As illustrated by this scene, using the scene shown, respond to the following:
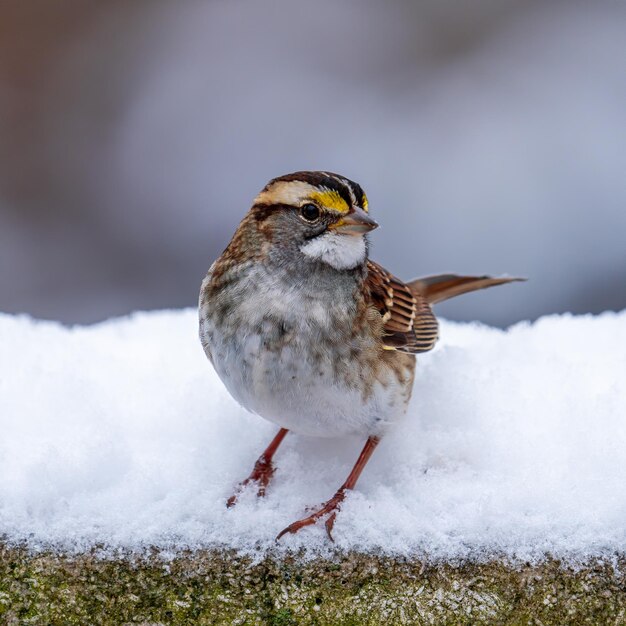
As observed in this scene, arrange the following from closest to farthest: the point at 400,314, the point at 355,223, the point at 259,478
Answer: the point at 355,223 → the point at 259,478 → the point at 400,314

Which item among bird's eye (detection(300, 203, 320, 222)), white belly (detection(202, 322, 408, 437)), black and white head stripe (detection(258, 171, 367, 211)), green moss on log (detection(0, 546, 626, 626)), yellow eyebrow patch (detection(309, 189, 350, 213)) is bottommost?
green moss on log (detection(0, 546, 626, 626))

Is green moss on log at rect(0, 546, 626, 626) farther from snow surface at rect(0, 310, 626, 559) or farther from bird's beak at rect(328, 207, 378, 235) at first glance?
bird's beak at rect(328, 207, 378, 235)

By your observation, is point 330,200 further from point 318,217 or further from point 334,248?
point 334,248

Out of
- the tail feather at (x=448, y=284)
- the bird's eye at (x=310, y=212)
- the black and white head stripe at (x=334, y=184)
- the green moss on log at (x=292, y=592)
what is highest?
the tail feather at (x=448, y=284)

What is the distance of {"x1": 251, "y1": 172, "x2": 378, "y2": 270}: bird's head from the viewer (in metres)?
3.23

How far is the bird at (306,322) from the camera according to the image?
3234mm

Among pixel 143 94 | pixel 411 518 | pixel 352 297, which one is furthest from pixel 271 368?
pixel 143 94

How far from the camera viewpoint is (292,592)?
3.02m

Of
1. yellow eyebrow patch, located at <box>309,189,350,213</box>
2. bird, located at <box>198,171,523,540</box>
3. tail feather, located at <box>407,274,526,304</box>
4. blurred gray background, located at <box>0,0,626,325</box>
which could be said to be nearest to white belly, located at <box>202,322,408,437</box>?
bird, located at <box>198,171,523,540</box>

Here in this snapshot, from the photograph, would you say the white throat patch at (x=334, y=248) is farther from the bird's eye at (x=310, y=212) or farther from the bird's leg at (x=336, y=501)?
the bird's leg at (x=336, y=501)

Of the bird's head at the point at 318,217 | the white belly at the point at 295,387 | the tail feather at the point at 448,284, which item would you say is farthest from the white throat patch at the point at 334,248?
the tail feather at the point at 448,284

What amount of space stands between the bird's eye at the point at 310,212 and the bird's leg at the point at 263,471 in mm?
971

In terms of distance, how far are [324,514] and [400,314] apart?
0.92 meters

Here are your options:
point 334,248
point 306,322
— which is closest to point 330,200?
point 334,248
